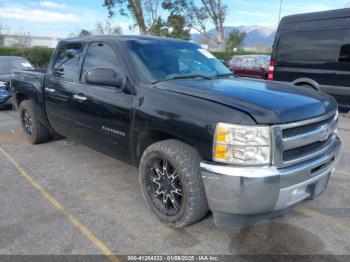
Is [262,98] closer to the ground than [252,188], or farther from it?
farther from it

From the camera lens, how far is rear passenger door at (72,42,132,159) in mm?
3590

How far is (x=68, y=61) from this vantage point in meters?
4.70

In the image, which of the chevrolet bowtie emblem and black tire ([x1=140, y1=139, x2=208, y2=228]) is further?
the chevrolet bowtie emblem

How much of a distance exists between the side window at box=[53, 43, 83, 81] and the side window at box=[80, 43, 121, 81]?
235mm

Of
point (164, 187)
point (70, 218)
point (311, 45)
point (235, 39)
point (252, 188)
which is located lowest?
point (70, 218)

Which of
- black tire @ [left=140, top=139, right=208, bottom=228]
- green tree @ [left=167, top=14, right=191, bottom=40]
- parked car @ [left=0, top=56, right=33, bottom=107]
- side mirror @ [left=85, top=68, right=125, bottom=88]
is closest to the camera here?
black tire @ [left=140, top=139, right=208, bottom=228]

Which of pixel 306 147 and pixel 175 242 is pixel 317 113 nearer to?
pixel 306 147

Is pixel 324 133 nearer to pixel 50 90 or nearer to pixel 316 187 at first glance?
pixel 316 187

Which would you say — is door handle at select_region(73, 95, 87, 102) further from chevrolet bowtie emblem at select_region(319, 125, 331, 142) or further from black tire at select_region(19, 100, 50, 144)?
chevrolet bowtie emblem at select_region(319, 125, 331, 142)

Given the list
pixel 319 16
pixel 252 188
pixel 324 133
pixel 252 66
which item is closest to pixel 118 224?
pixel 252 188

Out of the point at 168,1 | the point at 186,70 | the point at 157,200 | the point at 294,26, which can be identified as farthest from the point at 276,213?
the point at 168,1

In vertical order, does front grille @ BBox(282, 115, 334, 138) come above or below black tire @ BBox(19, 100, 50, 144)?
above

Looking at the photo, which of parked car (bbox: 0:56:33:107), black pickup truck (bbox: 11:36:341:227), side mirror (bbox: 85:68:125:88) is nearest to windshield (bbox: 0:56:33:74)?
parked car (bbox: 0:56:33:107)

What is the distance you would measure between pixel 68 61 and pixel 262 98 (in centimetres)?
291
